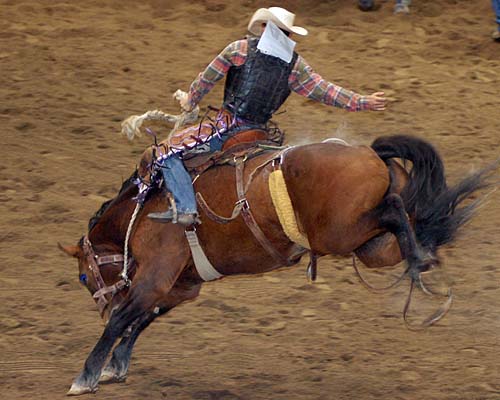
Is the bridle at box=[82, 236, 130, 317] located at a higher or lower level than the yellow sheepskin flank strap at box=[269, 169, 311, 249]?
lower

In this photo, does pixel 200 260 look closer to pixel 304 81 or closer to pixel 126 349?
pixel 126 349

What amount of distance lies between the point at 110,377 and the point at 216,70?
1960 millimetres

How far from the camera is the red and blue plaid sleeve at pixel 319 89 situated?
616 centimetres

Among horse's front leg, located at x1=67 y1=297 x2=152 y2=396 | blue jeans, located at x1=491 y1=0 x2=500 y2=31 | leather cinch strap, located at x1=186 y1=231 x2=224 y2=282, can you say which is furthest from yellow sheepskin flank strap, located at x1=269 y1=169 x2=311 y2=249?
blue jeans, located at x1=491 y1=0 x2=500 y2=31

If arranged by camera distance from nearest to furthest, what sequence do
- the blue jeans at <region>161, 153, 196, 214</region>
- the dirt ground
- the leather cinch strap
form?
the blue jeans at <region>161, 153, 196, 214</region> → the leather cinch strap → the dirt ground

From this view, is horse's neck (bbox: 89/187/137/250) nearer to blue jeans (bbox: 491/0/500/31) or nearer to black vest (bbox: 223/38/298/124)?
black vest (bbox: 223/38/298/124)

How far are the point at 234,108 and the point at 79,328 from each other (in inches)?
79.6

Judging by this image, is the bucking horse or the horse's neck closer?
the bucking horse

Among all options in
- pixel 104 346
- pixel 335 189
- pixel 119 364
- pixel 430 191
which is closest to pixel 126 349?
pixel 119 364

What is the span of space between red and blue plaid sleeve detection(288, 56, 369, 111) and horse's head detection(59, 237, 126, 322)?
4.88 ft

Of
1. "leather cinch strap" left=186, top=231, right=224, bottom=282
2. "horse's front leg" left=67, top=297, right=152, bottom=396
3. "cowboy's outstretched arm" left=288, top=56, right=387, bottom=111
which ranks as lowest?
"horse's front leg" left=67, top=297, right=152, bottom=396

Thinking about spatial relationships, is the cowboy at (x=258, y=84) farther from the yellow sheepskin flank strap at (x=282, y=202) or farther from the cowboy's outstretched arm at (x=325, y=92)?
the yellow sheepskin flank strap at (x=282, y=202)

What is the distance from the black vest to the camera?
6.07 m

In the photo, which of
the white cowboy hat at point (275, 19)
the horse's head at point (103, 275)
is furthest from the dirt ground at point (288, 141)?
the white cowboy hat at point (275, 19)
